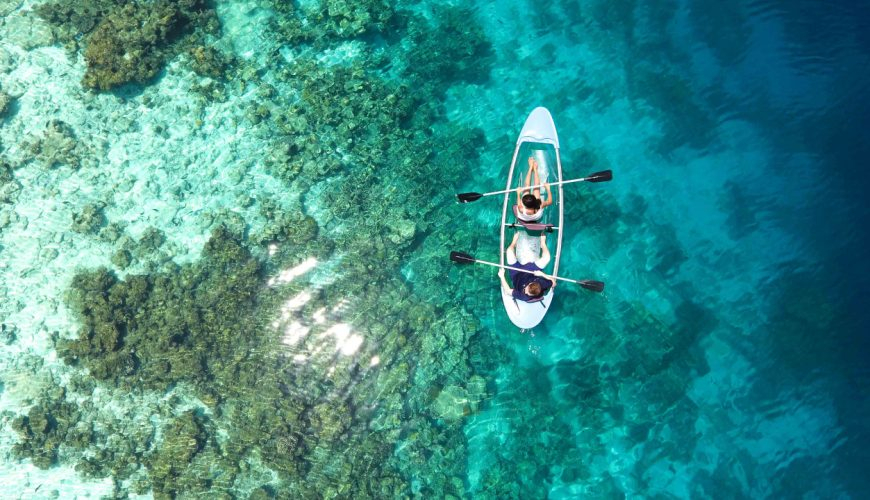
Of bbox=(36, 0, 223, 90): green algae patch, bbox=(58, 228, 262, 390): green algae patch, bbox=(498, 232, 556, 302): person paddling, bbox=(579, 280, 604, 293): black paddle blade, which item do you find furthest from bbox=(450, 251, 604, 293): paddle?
bbox=(36, 0, 223, 90): green algae patch

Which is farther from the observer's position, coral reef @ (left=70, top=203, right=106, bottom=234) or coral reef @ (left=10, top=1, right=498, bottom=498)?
coral reef @ (left=70, top=203, right=106, bottom=234)

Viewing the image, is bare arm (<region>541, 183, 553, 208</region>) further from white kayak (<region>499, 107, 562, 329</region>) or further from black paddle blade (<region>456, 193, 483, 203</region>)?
black paddle blade (<region>456, 193, 483, 203</region>)

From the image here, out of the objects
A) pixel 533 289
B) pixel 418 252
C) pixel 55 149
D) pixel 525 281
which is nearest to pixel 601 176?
pixel 525 281

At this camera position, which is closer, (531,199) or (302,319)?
(531,199)

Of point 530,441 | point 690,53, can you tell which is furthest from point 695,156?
point 530,441

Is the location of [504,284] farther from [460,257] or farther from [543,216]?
[543,216]

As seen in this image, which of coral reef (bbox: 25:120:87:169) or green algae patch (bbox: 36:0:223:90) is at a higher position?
green algae patch (bbox: 36:0:223:90)
